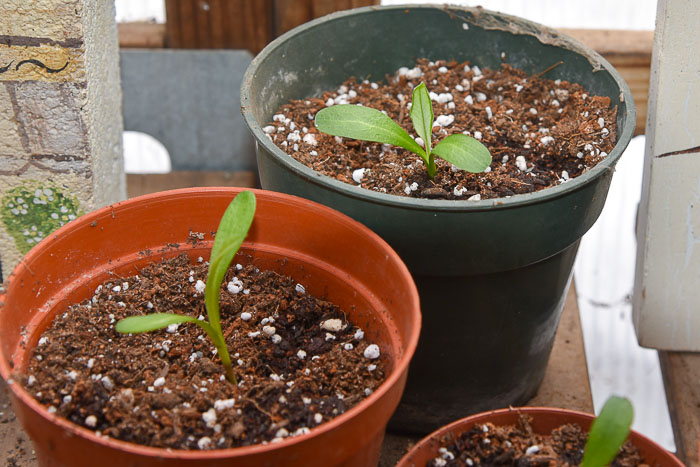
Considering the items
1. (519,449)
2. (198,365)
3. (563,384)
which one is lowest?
(563,384)

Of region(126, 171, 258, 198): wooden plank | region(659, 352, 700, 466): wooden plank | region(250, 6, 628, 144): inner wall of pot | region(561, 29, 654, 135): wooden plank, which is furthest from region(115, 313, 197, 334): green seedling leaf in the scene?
region(561, 29, 654, 135): wooden plank

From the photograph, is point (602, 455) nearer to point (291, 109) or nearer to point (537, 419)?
point (537, 419)

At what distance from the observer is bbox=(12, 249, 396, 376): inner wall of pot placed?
0.84 meters

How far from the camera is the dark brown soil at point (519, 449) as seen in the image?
0.85 metres

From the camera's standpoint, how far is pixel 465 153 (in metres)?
0.92

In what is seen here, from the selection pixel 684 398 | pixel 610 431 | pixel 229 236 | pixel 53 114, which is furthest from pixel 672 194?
pixel 53 114

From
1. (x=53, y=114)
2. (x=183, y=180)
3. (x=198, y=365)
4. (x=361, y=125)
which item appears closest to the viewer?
(x=198, y=365)

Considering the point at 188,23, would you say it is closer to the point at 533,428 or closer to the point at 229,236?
the point at 229,236

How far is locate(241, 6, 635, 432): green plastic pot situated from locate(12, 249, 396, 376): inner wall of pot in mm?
81

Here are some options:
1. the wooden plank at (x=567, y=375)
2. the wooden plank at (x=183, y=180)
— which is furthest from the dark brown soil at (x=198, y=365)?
the wooden plank at (x=183, y=180)

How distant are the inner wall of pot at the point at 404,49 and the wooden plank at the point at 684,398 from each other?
1.57ft

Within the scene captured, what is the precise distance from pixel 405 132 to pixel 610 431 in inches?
17.0

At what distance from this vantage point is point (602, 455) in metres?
0.74

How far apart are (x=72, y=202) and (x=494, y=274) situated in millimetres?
661
